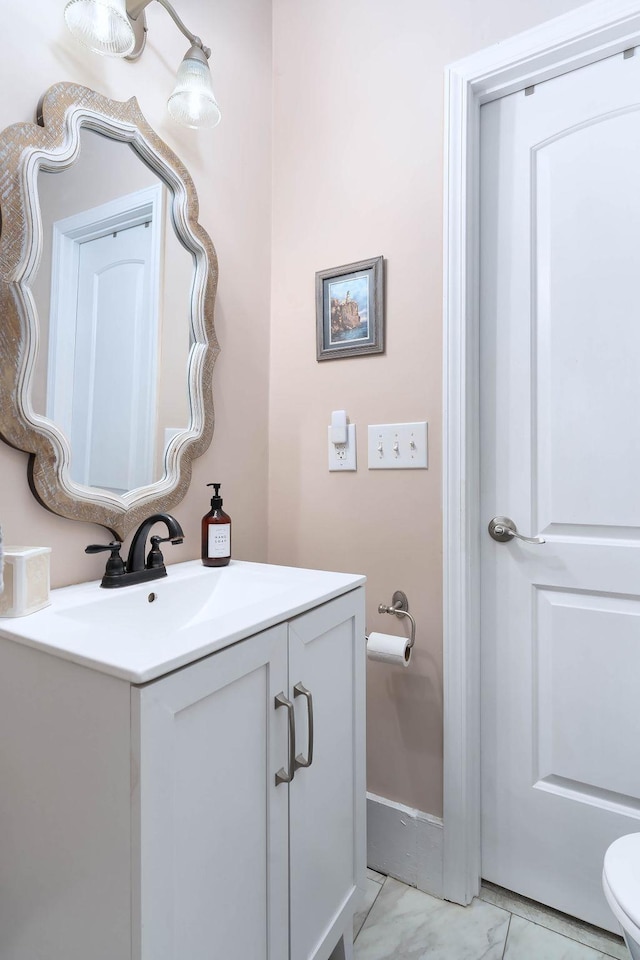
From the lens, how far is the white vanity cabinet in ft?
1.98

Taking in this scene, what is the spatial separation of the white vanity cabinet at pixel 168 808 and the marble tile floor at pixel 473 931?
0.33 metres

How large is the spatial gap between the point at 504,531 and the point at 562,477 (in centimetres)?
19

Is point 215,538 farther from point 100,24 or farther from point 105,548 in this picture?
point 100,24

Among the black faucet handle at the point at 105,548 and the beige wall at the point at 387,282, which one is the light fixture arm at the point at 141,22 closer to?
the beige wall at the point at 387,282

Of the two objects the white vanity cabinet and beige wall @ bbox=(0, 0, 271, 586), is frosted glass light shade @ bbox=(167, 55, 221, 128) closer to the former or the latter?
beige wall @ bbox=(0, 0, 271, 586)

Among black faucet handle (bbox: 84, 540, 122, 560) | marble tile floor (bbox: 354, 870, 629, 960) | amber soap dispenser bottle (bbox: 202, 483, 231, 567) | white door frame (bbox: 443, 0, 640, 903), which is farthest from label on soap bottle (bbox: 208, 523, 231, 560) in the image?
marble tile floor (bbox: 354, 870, 629, 960)

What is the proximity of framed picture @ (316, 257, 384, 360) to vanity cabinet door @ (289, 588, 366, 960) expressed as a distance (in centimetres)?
72

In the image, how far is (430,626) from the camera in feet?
4.37

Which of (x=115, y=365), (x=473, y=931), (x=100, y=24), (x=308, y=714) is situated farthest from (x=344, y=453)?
(x=473, y=931)

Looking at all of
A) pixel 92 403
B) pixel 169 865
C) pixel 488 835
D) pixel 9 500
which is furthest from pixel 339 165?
pixel 488 835

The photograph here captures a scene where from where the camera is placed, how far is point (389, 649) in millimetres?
1264

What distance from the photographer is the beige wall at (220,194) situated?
3.14ft

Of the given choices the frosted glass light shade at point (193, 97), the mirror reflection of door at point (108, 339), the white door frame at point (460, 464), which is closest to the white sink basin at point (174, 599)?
the mirror reflection of door at point (108, 339)

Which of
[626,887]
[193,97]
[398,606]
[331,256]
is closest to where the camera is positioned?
[626,887]
